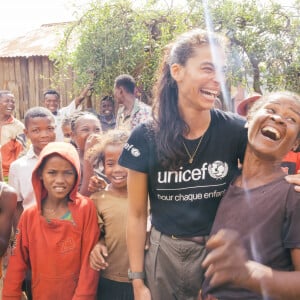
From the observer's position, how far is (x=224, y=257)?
3.77 feet

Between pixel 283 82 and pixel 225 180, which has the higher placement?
pixel 283 82

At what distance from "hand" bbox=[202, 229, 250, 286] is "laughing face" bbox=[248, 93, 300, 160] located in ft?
2.04

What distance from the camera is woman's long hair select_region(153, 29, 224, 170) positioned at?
1.91m

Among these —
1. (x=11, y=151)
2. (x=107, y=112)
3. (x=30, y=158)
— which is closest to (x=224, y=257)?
(x=30, y=158)

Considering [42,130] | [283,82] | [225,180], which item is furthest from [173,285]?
[283,82]

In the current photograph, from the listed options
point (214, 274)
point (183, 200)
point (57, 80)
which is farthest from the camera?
point (57, 80)

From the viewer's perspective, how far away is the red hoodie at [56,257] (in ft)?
7.95

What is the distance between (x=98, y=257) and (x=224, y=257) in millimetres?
1276

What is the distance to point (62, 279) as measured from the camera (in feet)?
7.95

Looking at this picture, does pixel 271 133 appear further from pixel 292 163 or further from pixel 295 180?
pixel 292 163

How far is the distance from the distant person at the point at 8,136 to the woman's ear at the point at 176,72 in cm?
296

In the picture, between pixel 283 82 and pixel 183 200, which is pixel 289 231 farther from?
pixel 283 82

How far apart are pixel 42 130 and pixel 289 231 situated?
96.9 inches

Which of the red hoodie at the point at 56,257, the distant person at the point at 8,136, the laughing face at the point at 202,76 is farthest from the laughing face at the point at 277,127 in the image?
the distant person at the point at 8,136
